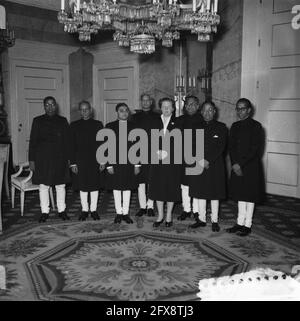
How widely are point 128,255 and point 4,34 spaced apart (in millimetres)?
4589

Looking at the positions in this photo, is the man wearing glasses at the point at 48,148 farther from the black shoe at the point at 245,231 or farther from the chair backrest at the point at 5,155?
the black shoe at the point at 245,231

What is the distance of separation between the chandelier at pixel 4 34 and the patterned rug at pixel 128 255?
10.0 feet

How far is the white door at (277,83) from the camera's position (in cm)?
627

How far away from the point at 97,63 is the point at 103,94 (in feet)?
2.16

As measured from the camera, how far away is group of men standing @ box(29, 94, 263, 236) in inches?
175

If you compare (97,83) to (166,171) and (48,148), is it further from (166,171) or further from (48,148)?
(166,171)

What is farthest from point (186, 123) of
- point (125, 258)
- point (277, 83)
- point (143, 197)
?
point (277, 83)

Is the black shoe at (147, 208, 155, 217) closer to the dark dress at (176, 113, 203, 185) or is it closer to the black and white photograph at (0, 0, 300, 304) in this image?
the black and white photograph at (0, 0, 300, 304)

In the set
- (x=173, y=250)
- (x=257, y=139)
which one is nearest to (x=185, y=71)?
(x=257, y=139)

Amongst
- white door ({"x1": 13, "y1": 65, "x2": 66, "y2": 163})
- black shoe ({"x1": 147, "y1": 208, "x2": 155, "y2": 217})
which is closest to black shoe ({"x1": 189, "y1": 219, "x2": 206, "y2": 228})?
black shoe ({"x1": 147, "y1": 208, "x2": 155, "y2": 217})

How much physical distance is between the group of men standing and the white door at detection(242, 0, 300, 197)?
2040mm

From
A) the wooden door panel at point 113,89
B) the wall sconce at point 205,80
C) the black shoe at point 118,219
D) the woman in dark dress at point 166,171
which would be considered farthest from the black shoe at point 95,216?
the wooden door panel at point 113,89

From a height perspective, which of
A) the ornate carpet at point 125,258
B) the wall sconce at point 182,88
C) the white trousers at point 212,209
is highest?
the wall sconce at point 182,88

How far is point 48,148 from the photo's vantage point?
498 centimetres
